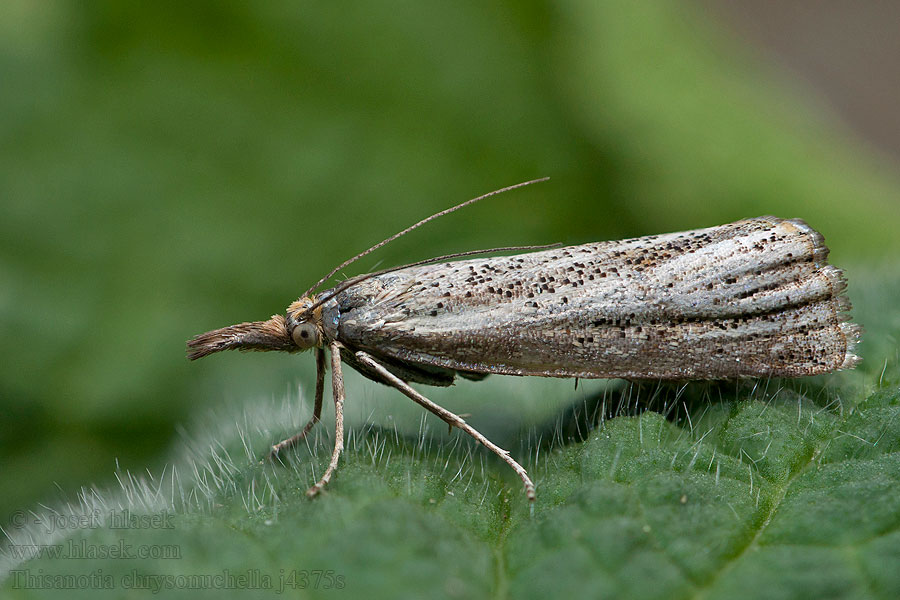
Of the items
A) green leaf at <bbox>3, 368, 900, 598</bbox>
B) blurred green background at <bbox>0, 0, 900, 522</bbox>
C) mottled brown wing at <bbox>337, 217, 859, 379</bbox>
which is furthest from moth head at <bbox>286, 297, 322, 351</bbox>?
blurred green background at <bbox>0, 0, 900, 522</bbox>

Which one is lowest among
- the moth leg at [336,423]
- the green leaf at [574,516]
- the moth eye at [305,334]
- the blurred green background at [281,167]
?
the green leaf at [574,516]

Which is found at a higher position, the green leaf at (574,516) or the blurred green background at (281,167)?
the blurred green background at (281,167)

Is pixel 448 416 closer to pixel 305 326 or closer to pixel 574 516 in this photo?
pixel 305 326

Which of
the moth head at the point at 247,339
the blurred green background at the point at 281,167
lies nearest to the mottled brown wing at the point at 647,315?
the moth head at the point at 247,339

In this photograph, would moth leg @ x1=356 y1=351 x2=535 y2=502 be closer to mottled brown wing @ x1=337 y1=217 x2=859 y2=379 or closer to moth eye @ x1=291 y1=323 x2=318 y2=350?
mottled brown wing @ x1=337 y1=217 x2=859 y2=379

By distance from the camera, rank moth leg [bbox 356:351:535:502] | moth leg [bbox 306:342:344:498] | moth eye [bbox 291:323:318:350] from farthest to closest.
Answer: moth eye [bbox 291:323:318:350] → moth leg [bbox 356:351:535:502] → moth leg [bbox 306:342:344:498]

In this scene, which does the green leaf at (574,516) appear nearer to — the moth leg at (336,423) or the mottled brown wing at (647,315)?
the moth leg at (336,423)

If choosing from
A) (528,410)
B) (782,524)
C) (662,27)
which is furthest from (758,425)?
(662,27)
